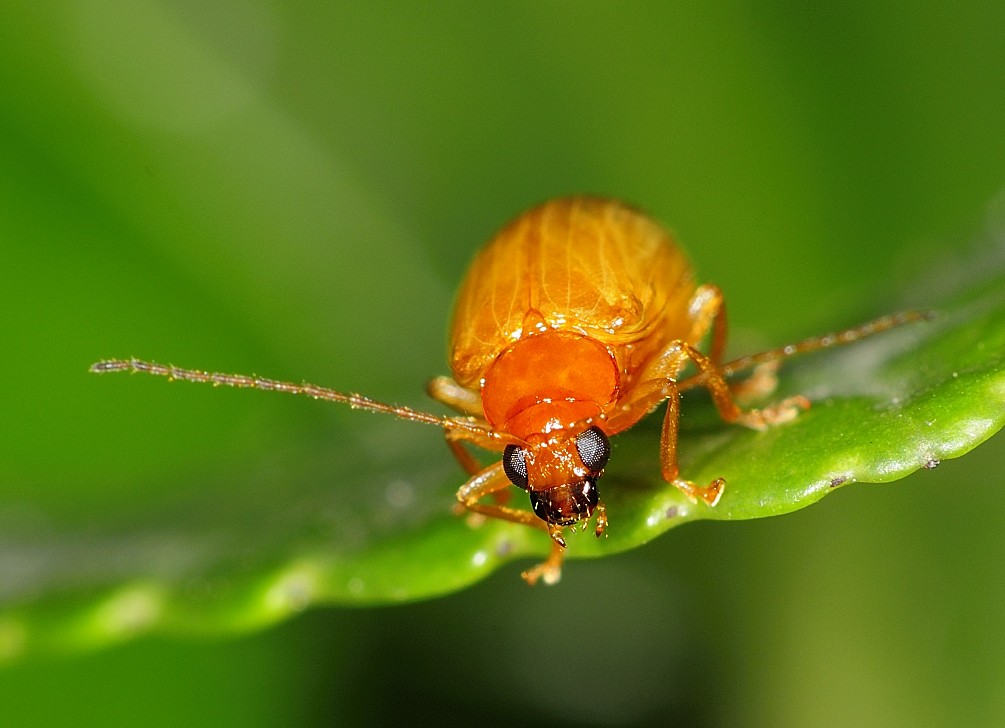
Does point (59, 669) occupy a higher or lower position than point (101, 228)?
lower

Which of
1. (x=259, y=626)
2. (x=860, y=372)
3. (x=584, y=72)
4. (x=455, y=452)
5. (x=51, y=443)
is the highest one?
(x=584, y=72)

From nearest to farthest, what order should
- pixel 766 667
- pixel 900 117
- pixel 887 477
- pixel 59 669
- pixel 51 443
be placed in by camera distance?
pixel 887 477 < pixel 766 667 < pixel 59 669 < pixel 51 443 < pixel 900 117

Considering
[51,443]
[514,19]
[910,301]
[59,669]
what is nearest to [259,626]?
[59,669]

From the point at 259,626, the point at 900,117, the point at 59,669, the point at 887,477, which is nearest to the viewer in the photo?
the point at 887,477

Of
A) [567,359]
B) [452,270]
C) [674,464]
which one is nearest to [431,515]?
[567,359]

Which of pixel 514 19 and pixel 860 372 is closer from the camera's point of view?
pixel 860 372

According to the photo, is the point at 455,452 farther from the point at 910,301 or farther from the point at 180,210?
the point at 180,210
